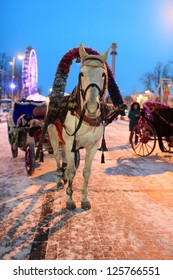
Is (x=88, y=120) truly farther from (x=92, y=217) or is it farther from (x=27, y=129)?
(x=27, y=129)

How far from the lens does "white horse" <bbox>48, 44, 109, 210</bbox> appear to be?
439 centimetres

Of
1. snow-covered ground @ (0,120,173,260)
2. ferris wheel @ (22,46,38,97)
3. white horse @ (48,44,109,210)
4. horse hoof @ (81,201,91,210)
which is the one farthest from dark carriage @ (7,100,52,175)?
ferris wheel @ (22,46,38,97)

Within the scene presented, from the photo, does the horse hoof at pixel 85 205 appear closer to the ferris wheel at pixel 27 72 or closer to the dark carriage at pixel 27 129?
the dark carriage at pixel 27 129

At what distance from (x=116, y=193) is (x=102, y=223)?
1.64 metres

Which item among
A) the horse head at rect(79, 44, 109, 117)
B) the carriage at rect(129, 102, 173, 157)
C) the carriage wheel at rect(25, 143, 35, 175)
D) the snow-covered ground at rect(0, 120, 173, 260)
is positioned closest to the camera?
the snow-covered ground at rect(0, 120, 173, 260)

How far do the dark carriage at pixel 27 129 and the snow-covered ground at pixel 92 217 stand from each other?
25.2 inches

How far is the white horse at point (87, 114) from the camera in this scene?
4.39 metres

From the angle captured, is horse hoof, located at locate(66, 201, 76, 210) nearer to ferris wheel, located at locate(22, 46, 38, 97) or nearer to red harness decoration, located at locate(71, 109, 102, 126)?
red harness decoration, located at locate(71, 109, 102, 126)

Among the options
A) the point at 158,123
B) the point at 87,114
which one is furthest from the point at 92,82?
the point at 158,123

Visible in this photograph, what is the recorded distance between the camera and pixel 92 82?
4.38 meters

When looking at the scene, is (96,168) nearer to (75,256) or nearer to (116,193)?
(116,193)

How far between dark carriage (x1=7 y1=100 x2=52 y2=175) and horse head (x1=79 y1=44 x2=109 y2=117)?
10.9ft

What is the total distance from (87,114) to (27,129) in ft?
14.0

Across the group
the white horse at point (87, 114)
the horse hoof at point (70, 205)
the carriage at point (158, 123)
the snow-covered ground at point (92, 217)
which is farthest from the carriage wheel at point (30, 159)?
the carriage at point (158, 123)
